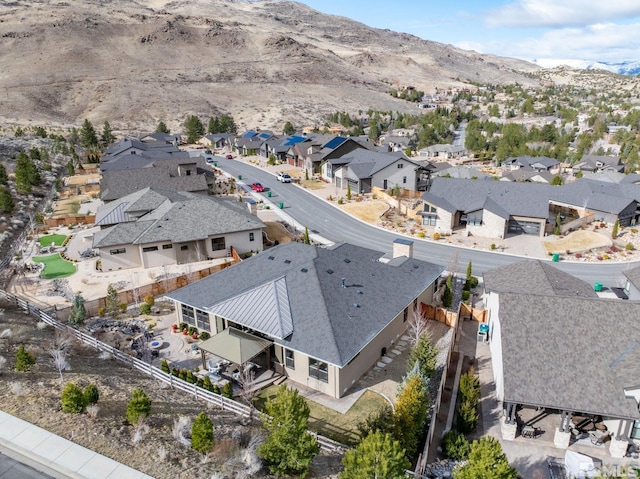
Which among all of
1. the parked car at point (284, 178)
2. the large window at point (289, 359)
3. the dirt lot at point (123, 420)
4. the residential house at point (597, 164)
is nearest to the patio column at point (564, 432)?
the dirt lot at point (123, 420)

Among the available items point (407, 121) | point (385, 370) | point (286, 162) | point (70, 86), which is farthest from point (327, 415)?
point (70, 86)

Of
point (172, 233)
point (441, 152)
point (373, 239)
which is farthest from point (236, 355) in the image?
point (441, 152)

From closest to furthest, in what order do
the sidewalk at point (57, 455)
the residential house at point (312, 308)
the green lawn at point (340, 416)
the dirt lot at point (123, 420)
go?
the sidewalk at point (57, 455) → the dirt lot at point (123, 420) → the green lawn at point (340, 416) → the residential house at point (312, 308)

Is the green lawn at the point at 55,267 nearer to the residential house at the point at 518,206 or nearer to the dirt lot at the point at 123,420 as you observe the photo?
the dirt lot at the point at 123,420

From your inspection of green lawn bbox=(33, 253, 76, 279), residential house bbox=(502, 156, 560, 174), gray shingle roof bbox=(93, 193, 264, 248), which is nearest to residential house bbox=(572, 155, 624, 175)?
residential house bbox=(502, 156, 560, 174)

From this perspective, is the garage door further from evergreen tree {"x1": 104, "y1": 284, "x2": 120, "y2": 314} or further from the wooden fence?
evergreen tree {"x1": 104, "y1": 284, "x2": 120, "y2": 314}

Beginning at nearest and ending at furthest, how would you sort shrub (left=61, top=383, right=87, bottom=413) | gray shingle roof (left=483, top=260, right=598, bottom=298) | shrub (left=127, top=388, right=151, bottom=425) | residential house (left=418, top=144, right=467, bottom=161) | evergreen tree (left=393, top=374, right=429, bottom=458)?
shrub (left=127, top=388, right=151, bottom=425), shrub (left=61, top=383, right=87, bottom=413), evergreen tree (left=393, top=374, right=429, bottom=458), gray shingle roof (left=483, top=260, right=598, bottom=298), residential house (left=418, top=144, right=467, bottom=161)
